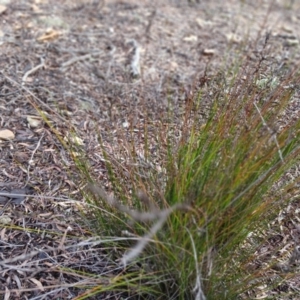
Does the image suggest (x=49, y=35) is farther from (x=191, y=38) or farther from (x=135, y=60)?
(x=191, y=38)

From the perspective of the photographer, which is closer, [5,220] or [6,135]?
[5,220]

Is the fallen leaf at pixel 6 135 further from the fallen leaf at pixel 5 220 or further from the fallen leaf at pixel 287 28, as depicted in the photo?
the fallen leaf at pixel 287 28

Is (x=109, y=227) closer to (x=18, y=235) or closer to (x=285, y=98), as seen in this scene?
(x=18, y=235)

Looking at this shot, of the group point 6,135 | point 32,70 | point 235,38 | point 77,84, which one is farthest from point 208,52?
point 6,135

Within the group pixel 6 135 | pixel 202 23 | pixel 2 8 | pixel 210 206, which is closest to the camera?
pixel 210 206

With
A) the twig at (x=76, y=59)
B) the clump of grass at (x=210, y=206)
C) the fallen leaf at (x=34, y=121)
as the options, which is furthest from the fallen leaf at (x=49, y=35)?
the clump of grass at (x=210, y=206)

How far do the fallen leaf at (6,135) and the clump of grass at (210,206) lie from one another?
71 cm

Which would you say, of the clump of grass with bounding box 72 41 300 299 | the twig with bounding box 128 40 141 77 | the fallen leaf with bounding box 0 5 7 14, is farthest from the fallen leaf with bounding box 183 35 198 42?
the clump of grass with bounding box 72 41 300 299

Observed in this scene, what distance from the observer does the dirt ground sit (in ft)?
6.08

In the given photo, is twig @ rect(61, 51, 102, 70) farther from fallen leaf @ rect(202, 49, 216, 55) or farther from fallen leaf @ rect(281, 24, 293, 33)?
fallen leaf @ rect(281, 24, 293, 33)

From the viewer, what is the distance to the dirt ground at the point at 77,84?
185 cm

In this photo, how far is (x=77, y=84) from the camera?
9.62 ft

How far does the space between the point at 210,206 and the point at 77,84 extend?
61.3 inches

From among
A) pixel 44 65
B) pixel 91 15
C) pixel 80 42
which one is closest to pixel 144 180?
pixel 44 65
